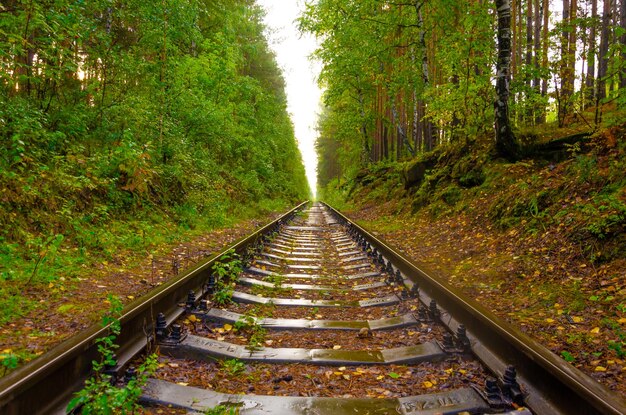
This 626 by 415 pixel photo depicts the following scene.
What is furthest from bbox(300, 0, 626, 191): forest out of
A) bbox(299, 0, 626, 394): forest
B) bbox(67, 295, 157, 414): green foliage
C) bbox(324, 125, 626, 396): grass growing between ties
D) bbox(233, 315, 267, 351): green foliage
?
bbox(67, 295, 157, 414): green foliage

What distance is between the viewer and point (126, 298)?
4.21 m

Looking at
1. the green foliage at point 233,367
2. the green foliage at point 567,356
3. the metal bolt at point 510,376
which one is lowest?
the green foliage at point 567,356

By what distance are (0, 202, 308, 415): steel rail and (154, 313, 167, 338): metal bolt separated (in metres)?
0.05

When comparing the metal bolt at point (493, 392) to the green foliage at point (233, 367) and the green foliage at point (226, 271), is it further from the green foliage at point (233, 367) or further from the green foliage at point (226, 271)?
the green foliage at point (226, 271)

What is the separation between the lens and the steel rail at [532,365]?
1.93 metres

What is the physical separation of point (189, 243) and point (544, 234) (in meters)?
6.14

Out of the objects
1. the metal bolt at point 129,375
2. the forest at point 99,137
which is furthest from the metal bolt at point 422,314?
the forest at point 99,137

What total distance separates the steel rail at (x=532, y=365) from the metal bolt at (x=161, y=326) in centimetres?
233

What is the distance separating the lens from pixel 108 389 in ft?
6.78

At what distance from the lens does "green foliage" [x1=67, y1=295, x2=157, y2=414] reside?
190 centimetres

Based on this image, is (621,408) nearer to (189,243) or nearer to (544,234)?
(544,234)

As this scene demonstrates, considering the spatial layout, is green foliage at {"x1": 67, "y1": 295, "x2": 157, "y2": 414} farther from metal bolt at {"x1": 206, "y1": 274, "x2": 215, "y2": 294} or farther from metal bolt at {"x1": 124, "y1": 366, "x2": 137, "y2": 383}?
metal bolt at {"x1": 206, "y1": 274, "x2": 215, "y2": 294}

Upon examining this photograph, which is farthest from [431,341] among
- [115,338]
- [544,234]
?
[544,234]

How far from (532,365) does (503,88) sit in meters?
8.47
